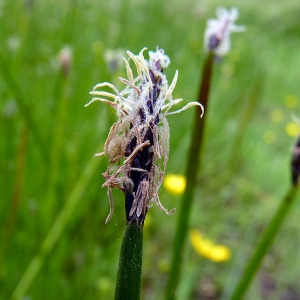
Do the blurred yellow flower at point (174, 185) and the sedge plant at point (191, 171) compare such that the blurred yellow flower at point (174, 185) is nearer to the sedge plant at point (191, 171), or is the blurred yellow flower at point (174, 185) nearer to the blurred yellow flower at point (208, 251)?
the blurred yellow flower at point (208, 251)

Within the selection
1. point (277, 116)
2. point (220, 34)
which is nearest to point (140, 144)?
point (220, 34)

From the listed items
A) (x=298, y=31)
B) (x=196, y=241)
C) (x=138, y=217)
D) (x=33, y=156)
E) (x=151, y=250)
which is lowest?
(x=151, y=250)

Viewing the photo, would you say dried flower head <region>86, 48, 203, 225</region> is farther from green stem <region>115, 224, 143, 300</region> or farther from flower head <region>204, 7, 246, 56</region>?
flower head <region>204, 7, 246, 56</region>

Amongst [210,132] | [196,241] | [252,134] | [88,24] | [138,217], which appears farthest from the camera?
[88,24]

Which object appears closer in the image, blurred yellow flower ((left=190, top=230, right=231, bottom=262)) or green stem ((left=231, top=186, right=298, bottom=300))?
green stem ((left=231, top=186, right=298, bottom=300))

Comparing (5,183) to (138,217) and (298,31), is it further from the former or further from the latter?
(298,31)

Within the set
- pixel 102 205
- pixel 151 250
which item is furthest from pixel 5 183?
pixel 151 250

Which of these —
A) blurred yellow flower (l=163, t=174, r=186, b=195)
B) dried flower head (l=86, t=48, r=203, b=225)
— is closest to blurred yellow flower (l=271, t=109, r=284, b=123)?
blurred yellow flower (l=163, t=174, r=186, b=195)
